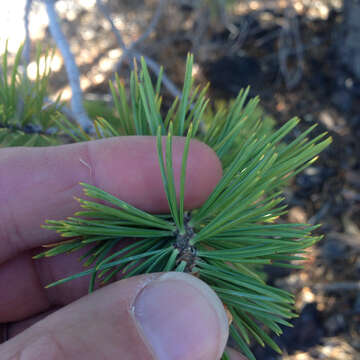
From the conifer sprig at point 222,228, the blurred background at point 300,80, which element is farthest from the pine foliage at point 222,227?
the blurred background at point 300,80

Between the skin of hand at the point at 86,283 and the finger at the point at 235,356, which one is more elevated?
the skin of hand at the point at 86,283

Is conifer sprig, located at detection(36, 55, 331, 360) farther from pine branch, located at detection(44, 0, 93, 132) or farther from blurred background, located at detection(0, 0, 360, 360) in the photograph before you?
blurred background, located at detection(0, 0, 360, 360)

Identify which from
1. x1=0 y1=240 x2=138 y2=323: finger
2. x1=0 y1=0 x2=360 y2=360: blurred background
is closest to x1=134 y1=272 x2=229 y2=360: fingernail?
x1=0 y1=240 x2=138 y2=323: finger

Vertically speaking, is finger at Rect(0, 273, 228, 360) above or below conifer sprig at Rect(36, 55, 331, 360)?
below

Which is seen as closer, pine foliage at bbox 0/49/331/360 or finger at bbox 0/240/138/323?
pine foliage at bbox 0/49/331/360

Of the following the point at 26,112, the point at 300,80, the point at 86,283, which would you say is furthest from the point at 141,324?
the point at 300,80

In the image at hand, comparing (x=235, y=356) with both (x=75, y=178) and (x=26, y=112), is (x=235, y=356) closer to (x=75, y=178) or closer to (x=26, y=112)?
(x=75, y=178)

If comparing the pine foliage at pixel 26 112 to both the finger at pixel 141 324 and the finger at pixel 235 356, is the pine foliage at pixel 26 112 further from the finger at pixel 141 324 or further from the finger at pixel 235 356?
the finger at pixel 235 356
